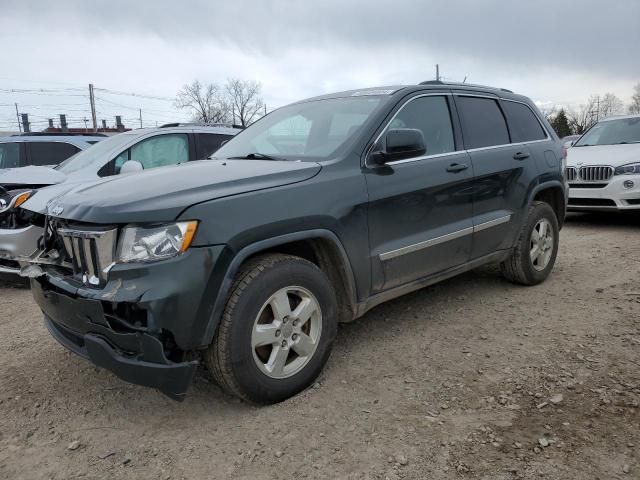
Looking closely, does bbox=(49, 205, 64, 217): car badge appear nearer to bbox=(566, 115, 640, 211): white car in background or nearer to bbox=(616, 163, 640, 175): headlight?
bbox=(566, 115, 640, 211): white car in background

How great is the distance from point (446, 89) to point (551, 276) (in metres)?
2.34

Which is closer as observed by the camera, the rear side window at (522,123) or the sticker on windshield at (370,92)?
the sticker on windshield at (370,92)

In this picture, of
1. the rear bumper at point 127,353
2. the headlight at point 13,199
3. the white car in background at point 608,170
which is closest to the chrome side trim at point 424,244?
the rear bumper at point 127,353

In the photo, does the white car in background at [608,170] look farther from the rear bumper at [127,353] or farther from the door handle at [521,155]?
the rear bumper at [127,353]

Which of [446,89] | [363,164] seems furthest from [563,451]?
[446,89]

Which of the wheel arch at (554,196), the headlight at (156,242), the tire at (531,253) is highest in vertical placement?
the headlight at (156,242)

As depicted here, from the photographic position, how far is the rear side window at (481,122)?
4.19m

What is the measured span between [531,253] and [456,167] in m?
1.47

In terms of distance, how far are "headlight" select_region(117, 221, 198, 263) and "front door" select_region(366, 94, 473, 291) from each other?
4.03 feet

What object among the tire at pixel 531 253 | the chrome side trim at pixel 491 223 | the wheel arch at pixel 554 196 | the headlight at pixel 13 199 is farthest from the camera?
the headlight at pixel 13 199

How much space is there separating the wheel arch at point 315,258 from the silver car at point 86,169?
6.96ft

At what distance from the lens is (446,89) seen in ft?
13.6

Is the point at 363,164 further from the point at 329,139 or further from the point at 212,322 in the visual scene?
the point at 212,322

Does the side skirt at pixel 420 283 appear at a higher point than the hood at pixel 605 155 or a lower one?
lower
